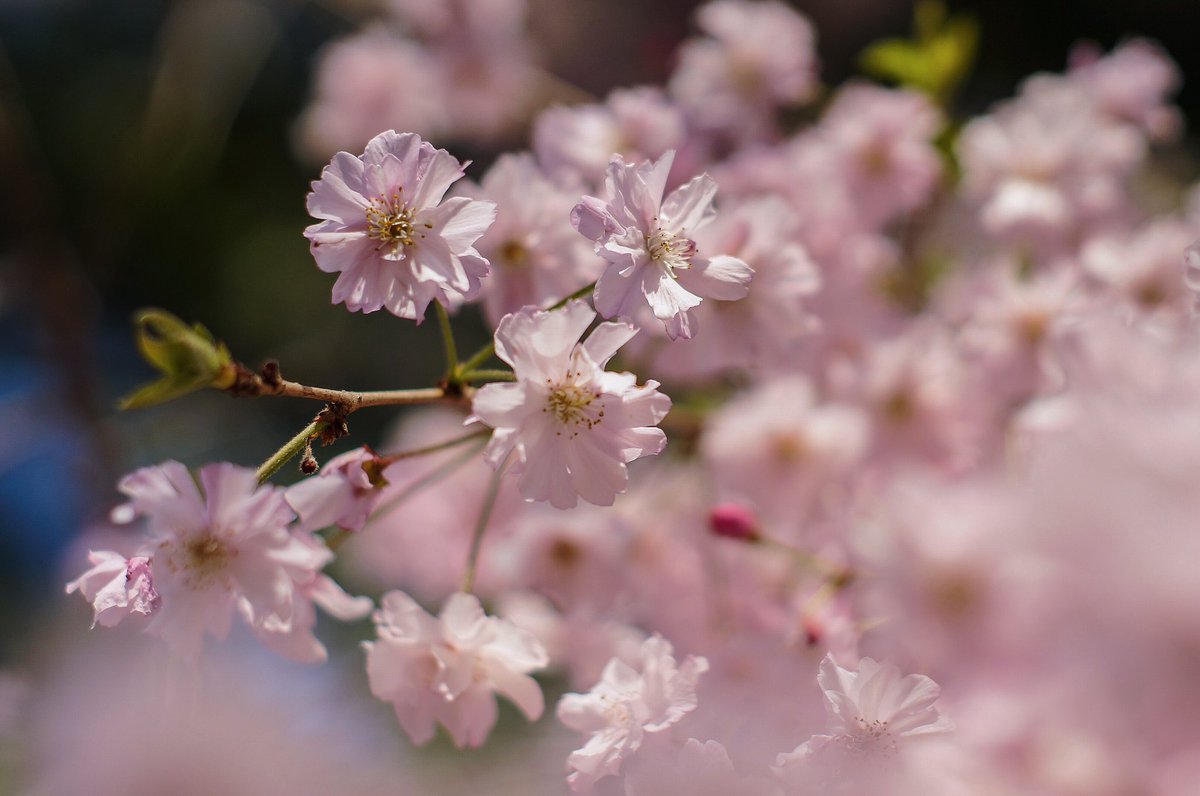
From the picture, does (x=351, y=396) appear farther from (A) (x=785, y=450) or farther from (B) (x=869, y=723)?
(A) (x=785, y=450)

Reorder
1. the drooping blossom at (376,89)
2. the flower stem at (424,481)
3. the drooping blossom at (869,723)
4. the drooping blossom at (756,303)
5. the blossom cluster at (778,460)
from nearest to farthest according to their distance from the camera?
the blossom cluster at (778,460), the drooping blossom at (869,723), the flower stem at (424,481), the drooping blossom at (756,303), the drooping blossom at (376,89)

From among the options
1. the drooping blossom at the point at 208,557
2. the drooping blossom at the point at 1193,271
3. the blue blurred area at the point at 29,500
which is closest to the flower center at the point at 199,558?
the drooping blossom at the point at 208,557

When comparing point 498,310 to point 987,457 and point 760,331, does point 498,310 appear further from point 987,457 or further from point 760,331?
point 987,457

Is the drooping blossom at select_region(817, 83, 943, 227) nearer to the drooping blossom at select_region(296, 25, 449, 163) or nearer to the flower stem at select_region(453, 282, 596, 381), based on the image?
the flower stem at select_region(453, 282, 596, 381)

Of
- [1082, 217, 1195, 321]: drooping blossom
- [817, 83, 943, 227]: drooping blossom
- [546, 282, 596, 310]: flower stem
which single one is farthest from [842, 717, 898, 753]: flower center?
[817, 83, 943, 227]: drooping blossom

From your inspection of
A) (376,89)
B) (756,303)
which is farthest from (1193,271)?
(376,89)

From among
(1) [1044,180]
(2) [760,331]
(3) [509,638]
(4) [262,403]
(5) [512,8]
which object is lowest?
(4) [262,403]

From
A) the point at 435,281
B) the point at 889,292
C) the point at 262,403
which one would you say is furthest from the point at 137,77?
the point at 435,281

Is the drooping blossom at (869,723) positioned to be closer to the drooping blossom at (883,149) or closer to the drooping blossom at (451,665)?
the drooping blossom at (451,665)
